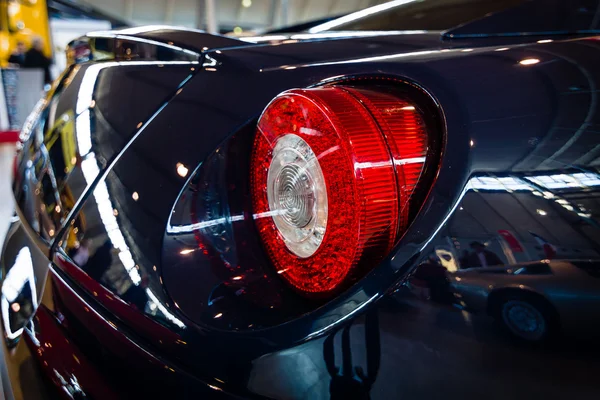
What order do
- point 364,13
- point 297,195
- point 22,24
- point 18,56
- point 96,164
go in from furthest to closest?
point 22,24 < point 18,56 < point 364,13 < point 96,164 < point 297,195

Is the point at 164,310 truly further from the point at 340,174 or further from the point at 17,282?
the point at 17,282

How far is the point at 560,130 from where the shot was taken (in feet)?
1.83

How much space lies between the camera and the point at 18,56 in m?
8.33

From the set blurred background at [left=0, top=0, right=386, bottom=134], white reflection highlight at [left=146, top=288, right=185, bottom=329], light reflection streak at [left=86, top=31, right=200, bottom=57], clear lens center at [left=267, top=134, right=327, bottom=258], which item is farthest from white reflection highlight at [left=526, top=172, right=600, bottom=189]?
blurred background at [left=0, top=0, right=386, bottom=134]

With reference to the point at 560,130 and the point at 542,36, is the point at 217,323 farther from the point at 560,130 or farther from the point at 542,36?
the point at 542,36

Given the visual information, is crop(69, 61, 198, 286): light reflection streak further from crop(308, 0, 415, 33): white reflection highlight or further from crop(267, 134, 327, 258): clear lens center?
crop(308, 0, 415, 33): white reflection highlight

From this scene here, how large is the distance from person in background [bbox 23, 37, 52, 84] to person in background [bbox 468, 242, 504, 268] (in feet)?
31.3

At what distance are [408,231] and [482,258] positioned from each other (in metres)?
0.08

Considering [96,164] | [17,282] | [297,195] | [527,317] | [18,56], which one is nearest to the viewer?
[527,317]

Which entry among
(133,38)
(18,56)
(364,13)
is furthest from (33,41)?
(133,38)

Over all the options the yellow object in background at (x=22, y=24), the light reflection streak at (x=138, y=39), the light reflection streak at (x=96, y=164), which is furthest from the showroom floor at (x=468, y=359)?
the yellow object in background at (x=22, y=24)

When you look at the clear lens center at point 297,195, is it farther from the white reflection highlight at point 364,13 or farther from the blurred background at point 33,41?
the blurred background at point 33,41

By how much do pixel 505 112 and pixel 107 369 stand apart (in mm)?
616

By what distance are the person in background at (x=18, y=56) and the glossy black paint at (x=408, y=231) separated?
29.5ft
